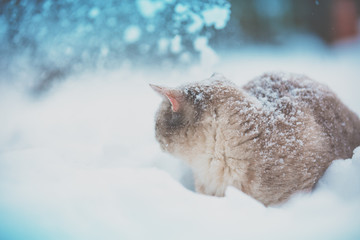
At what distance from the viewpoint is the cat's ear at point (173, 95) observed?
81cm

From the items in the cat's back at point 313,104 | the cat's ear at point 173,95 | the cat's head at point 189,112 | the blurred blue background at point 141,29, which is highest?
the blurred blue background at point 141,29

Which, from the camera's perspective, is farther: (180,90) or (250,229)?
(180,90)

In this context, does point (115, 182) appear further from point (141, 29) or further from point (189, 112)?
point (141, 29)

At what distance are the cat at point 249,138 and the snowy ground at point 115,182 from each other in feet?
0.31

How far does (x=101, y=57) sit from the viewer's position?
93 centimetres

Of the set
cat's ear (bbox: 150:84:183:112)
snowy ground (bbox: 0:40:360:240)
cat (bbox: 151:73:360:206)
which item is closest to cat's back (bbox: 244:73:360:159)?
cat (bbox: 151:73:360:206)

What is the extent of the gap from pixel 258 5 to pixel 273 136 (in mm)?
688

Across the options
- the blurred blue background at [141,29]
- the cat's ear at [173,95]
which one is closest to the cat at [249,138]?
the cat's ear at [173,95]

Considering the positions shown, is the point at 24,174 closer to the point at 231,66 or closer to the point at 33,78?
the point at 33,78

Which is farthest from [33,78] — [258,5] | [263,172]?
[258,5]

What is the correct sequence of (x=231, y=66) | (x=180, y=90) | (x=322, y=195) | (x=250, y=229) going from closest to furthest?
(x=250, y=229)
(x=322, y=195)
(x=180, y=90)
(x=231, y=66)

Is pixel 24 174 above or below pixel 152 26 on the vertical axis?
below

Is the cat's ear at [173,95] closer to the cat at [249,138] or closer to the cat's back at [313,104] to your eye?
the cat at [249,138]

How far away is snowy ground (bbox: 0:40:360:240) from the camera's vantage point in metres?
0.50
